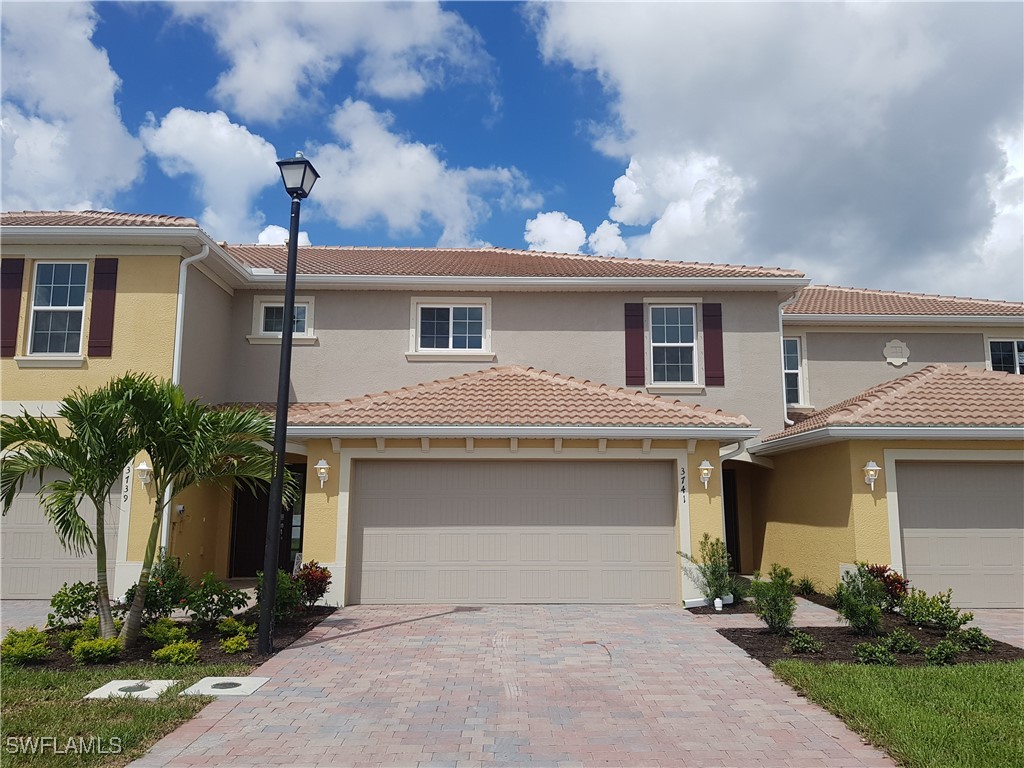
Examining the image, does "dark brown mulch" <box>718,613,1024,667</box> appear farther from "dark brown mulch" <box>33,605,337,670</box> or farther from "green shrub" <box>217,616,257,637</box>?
"green shrub" <box>217,616,257,637</box>

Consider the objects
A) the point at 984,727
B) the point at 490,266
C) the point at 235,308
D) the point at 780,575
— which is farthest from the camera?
the point at 490,266

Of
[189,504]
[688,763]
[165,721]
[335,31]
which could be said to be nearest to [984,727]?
[688,763]

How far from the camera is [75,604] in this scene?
856 cm

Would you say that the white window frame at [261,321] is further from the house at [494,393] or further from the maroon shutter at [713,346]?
the maroon shutter at [713,346]

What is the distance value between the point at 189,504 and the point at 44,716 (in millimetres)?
7138

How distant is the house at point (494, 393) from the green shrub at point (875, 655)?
11.5ft

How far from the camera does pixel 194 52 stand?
1101 cm

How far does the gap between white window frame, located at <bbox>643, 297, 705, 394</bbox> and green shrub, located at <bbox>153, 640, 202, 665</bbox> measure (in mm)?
9663

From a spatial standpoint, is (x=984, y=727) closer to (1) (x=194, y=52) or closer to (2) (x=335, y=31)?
(2) (x=335, y=31)

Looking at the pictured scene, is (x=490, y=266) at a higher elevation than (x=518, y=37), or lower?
lower

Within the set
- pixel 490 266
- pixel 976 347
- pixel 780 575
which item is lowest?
pixel 780 575

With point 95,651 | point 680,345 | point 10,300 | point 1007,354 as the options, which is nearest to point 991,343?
point 1007,354

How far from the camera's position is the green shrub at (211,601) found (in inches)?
346

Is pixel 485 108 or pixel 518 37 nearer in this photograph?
pixel 518 37
